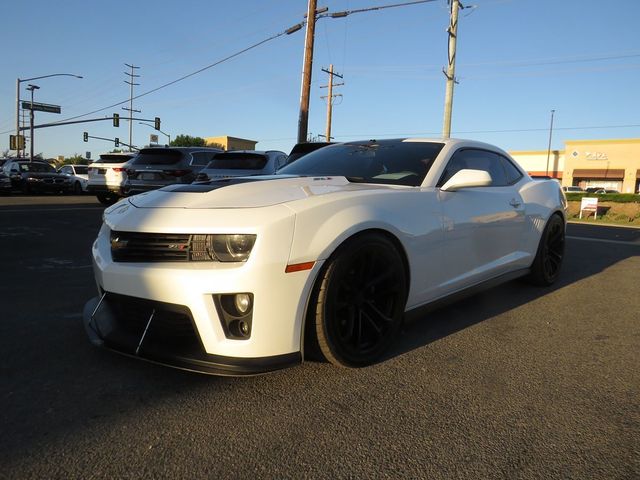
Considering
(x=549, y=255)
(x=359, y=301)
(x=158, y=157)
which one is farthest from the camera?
(x=158, y=157)

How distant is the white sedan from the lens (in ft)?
7.68

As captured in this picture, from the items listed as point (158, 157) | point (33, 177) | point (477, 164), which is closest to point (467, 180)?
point (477, 164)

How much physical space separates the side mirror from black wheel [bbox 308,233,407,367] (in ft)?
2.63

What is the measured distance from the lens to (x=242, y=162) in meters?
10.6

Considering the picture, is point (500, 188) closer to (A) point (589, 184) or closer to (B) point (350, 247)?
(B) point (350, 247)

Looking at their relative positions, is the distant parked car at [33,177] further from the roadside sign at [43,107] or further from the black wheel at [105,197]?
the roadside sign at [43,107]

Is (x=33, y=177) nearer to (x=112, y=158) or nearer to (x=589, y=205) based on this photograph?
(x=112, y=158)

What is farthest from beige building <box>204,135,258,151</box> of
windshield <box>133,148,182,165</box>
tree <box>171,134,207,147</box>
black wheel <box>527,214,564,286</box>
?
black wheel <box>527,214,564,286</box>

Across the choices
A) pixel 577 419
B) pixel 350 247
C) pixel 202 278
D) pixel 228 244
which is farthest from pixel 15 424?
pixel 577 419

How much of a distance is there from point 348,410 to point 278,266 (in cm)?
75

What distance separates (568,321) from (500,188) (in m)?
1.21

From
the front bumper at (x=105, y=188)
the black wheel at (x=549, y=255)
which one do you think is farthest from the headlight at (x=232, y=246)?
the front bumper at (x=105, y=188)

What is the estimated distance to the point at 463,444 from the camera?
2090mm

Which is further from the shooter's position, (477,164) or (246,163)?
(246,163)
